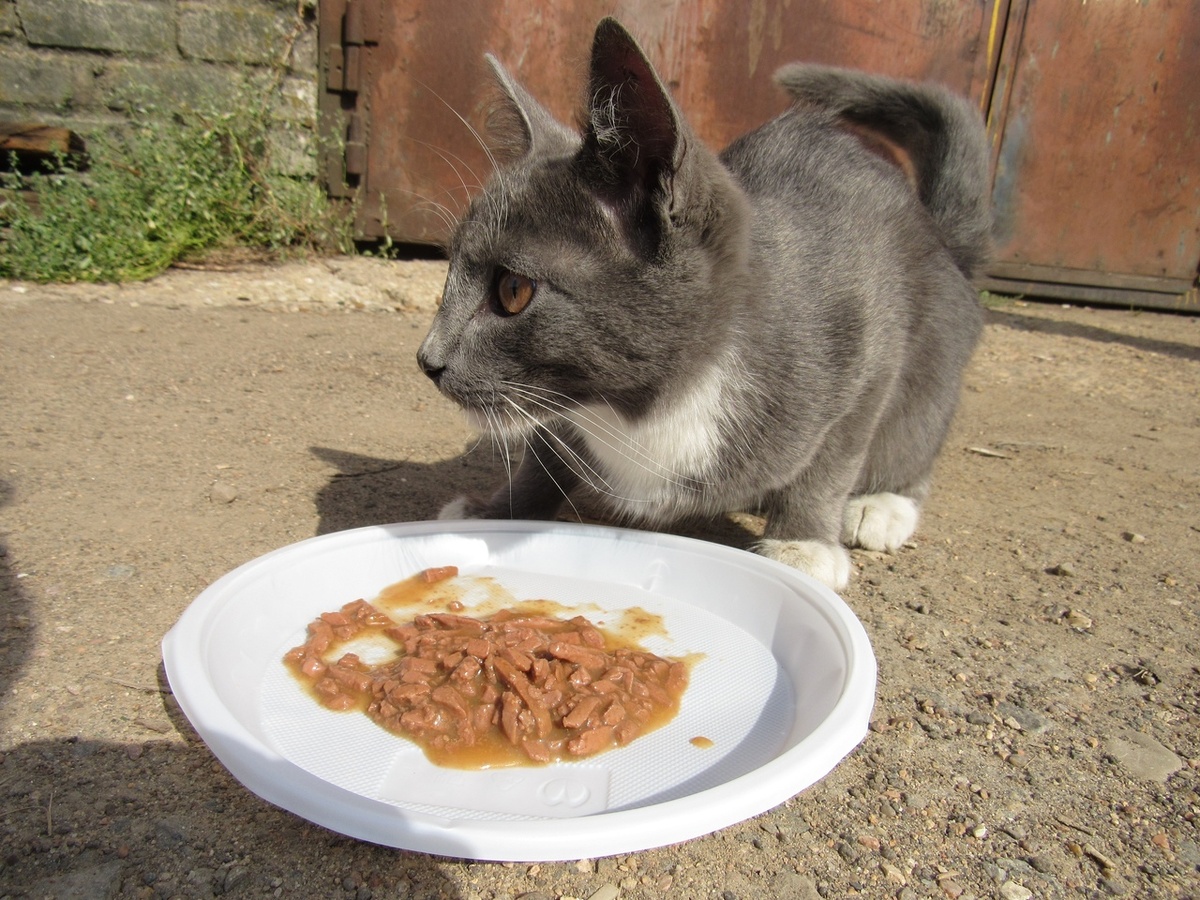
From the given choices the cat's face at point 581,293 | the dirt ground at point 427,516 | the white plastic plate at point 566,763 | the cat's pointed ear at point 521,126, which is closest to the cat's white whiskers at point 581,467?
the white plastic plate at point 566,763

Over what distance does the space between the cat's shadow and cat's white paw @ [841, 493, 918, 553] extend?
263mm

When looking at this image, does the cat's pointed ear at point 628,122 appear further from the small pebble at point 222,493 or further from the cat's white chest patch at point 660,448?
the small pebble at point 222,493

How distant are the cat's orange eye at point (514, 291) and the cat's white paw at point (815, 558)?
92cm

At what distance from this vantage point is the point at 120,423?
3.00 metres

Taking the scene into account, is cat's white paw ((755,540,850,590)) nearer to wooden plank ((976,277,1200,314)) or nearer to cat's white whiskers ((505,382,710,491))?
cat's white whiskers ((505,382,710,491))

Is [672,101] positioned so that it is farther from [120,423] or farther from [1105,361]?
[1105,361]

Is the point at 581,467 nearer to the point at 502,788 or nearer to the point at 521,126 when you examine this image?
the point at 521,126

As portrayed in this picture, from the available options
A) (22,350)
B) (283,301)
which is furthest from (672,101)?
(283,301)

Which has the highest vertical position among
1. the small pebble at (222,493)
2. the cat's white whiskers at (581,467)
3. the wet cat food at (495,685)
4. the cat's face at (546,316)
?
the cat's face at (546,316)

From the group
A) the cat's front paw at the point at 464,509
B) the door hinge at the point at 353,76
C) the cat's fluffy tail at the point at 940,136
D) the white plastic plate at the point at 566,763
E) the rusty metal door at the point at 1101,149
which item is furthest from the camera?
the rusty metal door at the point at 1101,149

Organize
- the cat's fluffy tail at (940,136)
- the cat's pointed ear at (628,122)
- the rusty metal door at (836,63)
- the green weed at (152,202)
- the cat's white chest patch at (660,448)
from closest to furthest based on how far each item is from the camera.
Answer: the cat's pointed ear at (628,122)
the cat's white chest patch at (660,448)
the cat's fluffy tail at (940,136)
the green weed at (152,202)
the rusty metal door at (836,63)

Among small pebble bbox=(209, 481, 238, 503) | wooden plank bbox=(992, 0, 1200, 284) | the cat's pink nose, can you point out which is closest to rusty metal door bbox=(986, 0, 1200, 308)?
wooden plank bbox=(992, 0, 1200, 284)

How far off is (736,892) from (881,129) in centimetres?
260

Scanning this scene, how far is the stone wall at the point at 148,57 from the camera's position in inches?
181
